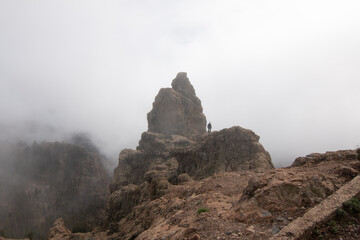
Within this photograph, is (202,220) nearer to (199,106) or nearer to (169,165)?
(169,165)

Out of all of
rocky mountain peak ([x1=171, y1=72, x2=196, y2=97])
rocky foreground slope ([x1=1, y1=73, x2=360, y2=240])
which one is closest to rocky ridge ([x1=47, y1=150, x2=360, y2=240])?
rocky foreground slope ([x1=1, y1=73, x2=360, y2=240])

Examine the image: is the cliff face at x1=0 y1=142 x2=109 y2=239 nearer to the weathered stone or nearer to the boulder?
the weathered stone

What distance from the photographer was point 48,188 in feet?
420

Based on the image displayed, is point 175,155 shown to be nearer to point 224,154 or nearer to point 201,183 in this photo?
point 224,154

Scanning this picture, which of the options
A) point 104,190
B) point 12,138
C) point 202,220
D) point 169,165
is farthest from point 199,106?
point 12,138

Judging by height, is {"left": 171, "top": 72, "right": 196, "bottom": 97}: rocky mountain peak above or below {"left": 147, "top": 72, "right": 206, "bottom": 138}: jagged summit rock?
above

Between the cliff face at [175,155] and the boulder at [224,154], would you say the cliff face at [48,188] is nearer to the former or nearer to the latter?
the cliff face at [175,155]

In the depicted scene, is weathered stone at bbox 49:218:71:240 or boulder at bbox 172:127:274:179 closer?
boulder at bbox 172:127:274:179

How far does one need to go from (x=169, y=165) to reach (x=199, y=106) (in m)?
26.1

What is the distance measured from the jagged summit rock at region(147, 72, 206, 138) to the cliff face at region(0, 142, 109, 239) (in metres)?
61.5

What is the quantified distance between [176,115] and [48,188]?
103 metres

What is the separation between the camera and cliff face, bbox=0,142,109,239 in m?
112

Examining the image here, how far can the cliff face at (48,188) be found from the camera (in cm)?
11181

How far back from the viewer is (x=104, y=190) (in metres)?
124
